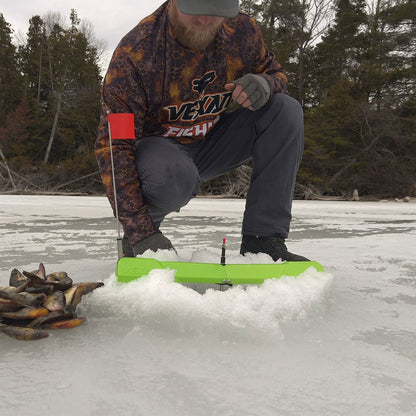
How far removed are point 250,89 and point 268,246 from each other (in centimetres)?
54

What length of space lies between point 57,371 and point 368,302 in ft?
2.54

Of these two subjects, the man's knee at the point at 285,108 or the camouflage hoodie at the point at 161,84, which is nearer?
the camouflage hoodie at the point at 161,84

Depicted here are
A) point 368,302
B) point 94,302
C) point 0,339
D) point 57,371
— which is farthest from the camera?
point 368,302

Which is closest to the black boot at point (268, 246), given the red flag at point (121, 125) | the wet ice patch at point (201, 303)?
the wet ice patch at point (201, 303)

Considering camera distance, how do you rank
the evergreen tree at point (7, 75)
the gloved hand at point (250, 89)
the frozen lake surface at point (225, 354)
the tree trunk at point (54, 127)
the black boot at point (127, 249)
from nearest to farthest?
the frozen lake surface at point (225, 354)
the gloved hand at point (250, 89)
the black boot at point (127, 249)
the tree trunk at point (54, 127)
the evergreen tree at point (7, 75)

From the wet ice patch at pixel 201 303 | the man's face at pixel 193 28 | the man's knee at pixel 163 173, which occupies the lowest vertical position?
the wet ice patch at pixel 201 303

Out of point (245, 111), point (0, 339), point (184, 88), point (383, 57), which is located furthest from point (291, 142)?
point (383, 57)

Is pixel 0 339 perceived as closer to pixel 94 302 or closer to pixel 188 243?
pixel 94 302

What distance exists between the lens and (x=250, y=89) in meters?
1.31

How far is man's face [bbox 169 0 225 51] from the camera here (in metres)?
1.21

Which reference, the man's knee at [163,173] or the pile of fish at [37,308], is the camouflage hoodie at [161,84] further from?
the pile of fish at [37,308]

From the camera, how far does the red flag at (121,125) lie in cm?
118

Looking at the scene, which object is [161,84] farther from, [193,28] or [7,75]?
[7,75]

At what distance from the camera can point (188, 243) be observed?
79.6 inches
